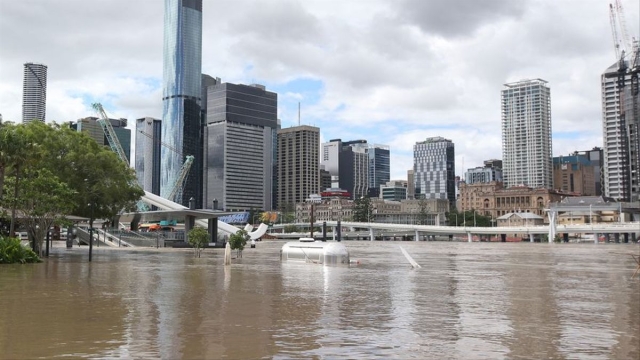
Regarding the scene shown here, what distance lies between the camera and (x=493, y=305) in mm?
20484

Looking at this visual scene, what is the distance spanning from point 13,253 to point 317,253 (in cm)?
2050

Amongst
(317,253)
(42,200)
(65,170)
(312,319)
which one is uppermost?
(65,170)

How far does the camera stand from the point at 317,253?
4675 centimetres

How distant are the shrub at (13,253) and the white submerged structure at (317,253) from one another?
18509 mm

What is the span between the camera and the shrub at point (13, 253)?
133 ft

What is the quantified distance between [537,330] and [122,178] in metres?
47.5

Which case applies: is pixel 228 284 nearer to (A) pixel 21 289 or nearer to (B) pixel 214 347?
(A) pixel 21 289

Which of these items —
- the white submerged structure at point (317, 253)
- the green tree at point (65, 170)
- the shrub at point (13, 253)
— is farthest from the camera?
the white submerged structure at point (317, 253)

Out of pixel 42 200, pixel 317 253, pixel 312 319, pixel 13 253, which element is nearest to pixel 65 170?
pixel 42 200

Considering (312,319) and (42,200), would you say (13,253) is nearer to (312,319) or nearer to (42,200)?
(42,200)

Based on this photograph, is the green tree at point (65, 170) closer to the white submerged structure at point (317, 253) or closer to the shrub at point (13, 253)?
the shrub at point (13, 253)

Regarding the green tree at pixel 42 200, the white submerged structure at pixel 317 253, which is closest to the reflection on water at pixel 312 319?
the green tree at pixel 42 200

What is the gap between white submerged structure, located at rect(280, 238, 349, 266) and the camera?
45781mm

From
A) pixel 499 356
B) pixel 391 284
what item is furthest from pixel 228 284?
pixel 499 356
